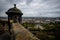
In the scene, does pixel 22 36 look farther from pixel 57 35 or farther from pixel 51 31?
pixel 51 31

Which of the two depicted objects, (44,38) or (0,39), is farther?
(44,38)

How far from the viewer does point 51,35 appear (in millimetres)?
25234

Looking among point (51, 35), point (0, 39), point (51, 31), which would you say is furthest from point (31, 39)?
point (51, 31)

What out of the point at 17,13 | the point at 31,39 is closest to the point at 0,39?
the point at 31,39

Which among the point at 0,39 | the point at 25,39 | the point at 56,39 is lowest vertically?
the point at 56,39

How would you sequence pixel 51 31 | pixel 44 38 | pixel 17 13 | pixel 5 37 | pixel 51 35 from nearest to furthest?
1. pixel 5 37
2. pixel 17 13
3. pixel 44 38
4. pixel 51 35
5. pixel 51 31

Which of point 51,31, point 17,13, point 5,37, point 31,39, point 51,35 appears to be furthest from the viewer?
point 51,31

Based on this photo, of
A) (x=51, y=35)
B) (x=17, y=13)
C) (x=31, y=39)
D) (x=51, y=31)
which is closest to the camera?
(x=31, y=39)

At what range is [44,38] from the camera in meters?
23.1

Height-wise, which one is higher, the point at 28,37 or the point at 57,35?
the point at 28,37

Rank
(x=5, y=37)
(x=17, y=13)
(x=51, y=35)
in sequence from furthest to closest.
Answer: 1. (x=51, y=35)
2. (x=17, y=13)
3. (x=5, y=37)

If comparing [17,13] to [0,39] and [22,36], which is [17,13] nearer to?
[22,36]

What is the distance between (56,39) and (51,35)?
4.85 feet

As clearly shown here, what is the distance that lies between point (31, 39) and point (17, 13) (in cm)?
1292
